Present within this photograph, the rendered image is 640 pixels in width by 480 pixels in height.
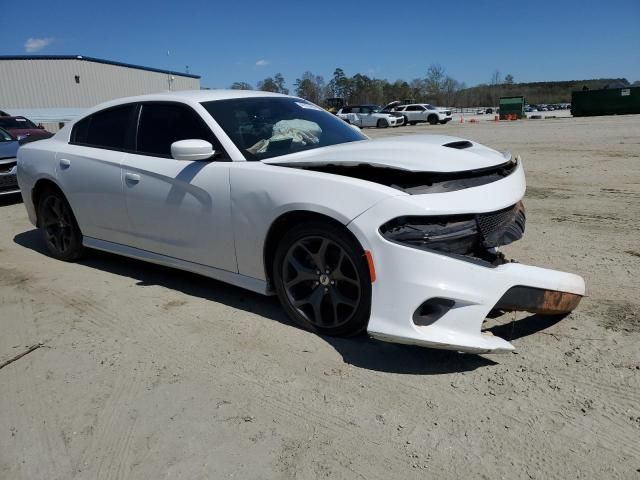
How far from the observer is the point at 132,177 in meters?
4.23

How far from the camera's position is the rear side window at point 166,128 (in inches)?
155

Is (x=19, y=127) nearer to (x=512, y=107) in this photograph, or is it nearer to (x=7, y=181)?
(x=7, y=181)

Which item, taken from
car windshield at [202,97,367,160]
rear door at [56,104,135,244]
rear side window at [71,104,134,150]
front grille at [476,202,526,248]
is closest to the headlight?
front grille at [476,202,526,248]

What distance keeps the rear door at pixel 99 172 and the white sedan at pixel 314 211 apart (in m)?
0.02

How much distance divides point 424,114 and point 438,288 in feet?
124

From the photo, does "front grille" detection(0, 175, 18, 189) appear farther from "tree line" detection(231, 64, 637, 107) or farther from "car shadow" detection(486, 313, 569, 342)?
"tree line" detection(231, 64, 637, 107)

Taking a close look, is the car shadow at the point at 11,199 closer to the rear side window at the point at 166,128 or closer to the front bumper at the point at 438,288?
the rear side window at the point at 166,128

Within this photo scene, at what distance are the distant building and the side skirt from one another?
135ft

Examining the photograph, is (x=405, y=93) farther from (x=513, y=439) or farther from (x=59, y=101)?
(x=513, y=439)

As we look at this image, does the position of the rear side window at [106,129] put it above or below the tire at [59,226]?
above

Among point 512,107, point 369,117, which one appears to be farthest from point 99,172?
point 512,107

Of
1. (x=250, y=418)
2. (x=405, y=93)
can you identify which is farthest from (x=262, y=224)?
(x=405, y=93)

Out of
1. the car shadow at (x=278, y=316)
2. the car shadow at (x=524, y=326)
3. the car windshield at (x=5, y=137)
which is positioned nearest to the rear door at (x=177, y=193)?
the car shadow at (x=278, y=316)

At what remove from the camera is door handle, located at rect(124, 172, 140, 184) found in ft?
13.7
